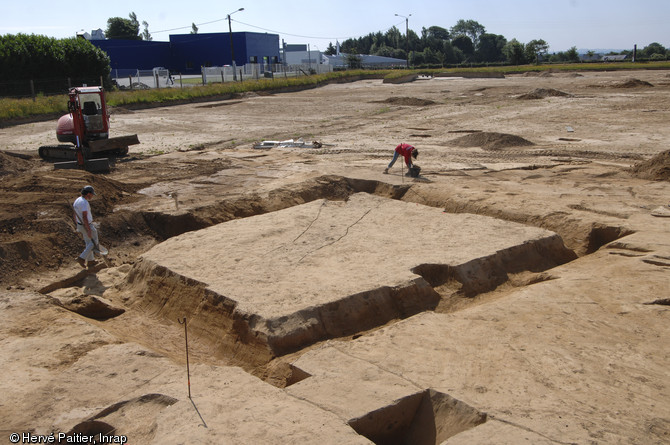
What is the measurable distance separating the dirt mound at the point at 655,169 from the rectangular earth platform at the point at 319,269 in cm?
520

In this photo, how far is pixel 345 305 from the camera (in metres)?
7.00

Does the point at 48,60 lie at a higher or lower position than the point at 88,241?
higher

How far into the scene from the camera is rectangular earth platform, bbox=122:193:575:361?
6844mm

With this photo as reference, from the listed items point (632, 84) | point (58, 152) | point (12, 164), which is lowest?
point (12, 164)

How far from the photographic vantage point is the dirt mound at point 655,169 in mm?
12805

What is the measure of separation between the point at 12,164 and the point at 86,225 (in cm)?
920

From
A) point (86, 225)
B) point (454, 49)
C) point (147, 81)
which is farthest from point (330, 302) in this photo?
point (454, 49)

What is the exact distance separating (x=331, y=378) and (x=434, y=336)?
143cm

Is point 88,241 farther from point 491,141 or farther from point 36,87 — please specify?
point 36,87

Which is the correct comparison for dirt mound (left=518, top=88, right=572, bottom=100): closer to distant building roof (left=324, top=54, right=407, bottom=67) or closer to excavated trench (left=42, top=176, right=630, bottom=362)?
excavated trench (left=42, top=176, right=630, bottom=362)

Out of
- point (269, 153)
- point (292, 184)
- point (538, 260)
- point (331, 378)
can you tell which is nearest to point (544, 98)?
point (269, 153)

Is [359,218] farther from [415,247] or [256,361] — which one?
[256,361]

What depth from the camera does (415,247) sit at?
886cm
